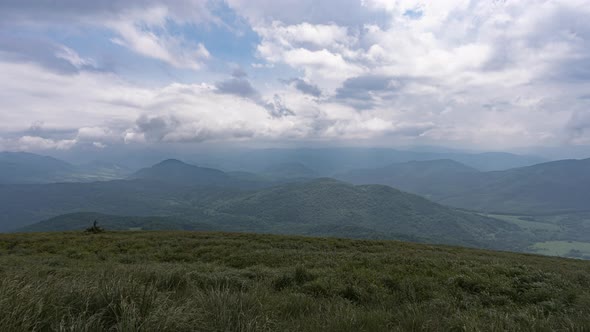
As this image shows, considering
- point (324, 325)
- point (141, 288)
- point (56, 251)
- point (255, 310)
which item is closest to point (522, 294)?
point (324, 325)

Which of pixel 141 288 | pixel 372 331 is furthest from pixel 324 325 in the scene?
pixel 141 288

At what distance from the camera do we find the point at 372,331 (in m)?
5.60

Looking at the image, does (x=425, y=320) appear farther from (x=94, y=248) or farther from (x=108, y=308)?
(x=94, y=248)

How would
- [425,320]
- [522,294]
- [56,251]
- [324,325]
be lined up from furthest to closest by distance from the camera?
[56,251], [522,294], [425,320], [324,325]

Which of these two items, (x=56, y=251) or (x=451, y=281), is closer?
(x=451, y=281)

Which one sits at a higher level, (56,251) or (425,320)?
(425,320)

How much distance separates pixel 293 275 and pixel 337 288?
2.29 metres

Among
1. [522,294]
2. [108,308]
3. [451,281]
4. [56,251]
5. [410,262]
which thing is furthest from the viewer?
[56,251]

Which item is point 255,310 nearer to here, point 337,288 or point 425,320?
point 425,320

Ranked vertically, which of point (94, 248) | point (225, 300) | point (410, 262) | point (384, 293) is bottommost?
point (94, 248)

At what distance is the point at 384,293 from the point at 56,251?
80.5 feet

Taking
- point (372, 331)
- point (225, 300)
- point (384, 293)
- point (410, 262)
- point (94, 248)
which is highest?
point (225, 300)

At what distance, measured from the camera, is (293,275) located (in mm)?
11359

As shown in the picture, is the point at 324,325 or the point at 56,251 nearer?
the point at 324,325
